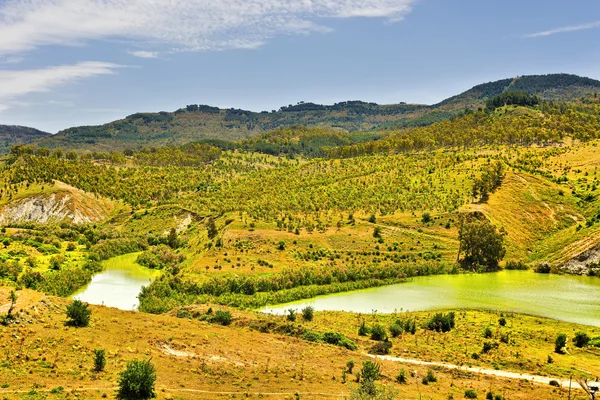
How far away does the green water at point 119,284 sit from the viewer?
60.0m

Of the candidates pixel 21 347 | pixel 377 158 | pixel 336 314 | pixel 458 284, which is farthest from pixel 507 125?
pixel 21 347

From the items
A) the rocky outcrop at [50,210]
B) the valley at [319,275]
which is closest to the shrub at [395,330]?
the valley at [319,275]

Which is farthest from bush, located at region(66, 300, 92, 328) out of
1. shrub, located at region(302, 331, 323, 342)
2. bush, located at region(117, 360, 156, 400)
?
shrub, located at region(302, 331, 323, 342)

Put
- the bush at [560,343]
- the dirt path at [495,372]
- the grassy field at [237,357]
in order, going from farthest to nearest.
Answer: the bush at [560,343], the dirt path at [495,372], the grassy field at [237,357]

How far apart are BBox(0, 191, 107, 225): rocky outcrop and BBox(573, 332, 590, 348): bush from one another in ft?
372

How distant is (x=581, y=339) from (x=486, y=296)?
18.6 metres

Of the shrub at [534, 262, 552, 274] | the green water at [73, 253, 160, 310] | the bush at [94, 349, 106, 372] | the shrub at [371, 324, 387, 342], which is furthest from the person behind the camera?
the shrub at [534, 262, 552, 274]

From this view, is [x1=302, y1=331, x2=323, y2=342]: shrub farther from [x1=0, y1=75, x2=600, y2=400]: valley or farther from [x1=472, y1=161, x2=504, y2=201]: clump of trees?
[x1=472, y1=161, x2=504, y2=201]: clump of trees

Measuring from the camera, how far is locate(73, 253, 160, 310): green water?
60050 millimetres

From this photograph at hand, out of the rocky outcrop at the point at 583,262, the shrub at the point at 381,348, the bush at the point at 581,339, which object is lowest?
the shrub at the point at 381,348

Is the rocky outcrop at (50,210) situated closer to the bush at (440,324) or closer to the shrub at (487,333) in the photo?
the bush at (440,324)

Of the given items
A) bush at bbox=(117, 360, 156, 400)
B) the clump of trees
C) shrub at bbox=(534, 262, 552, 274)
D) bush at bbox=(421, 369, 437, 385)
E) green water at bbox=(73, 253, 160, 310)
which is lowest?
green water at bbox=(73, 253, 160, 310)

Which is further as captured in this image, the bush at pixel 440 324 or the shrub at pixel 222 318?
the bush at pixel 440 324

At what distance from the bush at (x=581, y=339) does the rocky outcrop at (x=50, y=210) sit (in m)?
113
